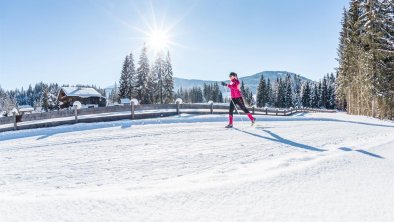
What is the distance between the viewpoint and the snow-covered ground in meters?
3.46

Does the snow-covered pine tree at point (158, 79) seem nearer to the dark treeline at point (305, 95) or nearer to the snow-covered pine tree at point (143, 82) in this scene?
the snow-covered pine tree at point (143, 82)

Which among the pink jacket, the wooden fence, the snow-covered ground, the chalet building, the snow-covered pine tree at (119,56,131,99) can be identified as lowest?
the snow-covered ground

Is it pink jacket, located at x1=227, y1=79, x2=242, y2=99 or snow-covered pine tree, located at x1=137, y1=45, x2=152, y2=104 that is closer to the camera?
pink jacket, located at x1=227, y1=79, x2=242, y2=99

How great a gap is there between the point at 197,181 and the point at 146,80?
56.3 meters

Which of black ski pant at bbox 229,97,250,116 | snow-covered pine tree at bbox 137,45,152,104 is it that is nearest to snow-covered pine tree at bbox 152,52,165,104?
snow-covered pine tree at bbox 137,45,152,104

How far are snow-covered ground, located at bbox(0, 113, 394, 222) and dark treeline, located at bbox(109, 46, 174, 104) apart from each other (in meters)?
50.5

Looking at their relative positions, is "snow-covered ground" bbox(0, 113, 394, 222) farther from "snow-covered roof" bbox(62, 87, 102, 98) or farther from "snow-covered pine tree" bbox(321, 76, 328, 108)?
"snow-covered pine tree" bbox(321, 76, 328, 108)

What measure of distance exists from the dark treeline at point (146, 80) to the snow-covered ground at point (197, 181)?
166ft

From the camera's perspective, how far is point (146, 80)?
59906 millimetres

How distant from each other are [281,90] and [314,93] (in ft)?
53.8

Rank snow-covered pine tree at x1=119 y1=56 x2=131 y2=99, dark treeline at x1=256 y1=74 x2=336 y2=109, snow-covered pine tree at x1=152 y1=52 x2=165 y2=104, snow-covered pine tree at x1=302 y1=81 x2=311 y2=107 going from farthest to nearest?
snow-covered pine tree at x1=302 y1=81 x2=311 y2=107
dark treeline at x1=256 y1=74 x2=336 y2=109
snow-covered pine tree at x1=119 y1=56 x2=131 y2=99
snow-covered pine tree at x1=152 y1=52 x2=165 y2=104

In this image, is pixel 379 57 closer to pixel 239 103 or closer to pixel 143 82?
pixel 239 103

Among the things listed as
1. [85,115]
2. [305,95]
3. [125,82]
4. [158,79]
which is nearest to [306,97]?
[305,95]

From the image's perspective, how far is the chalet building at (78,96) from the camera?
62569 millimetres
